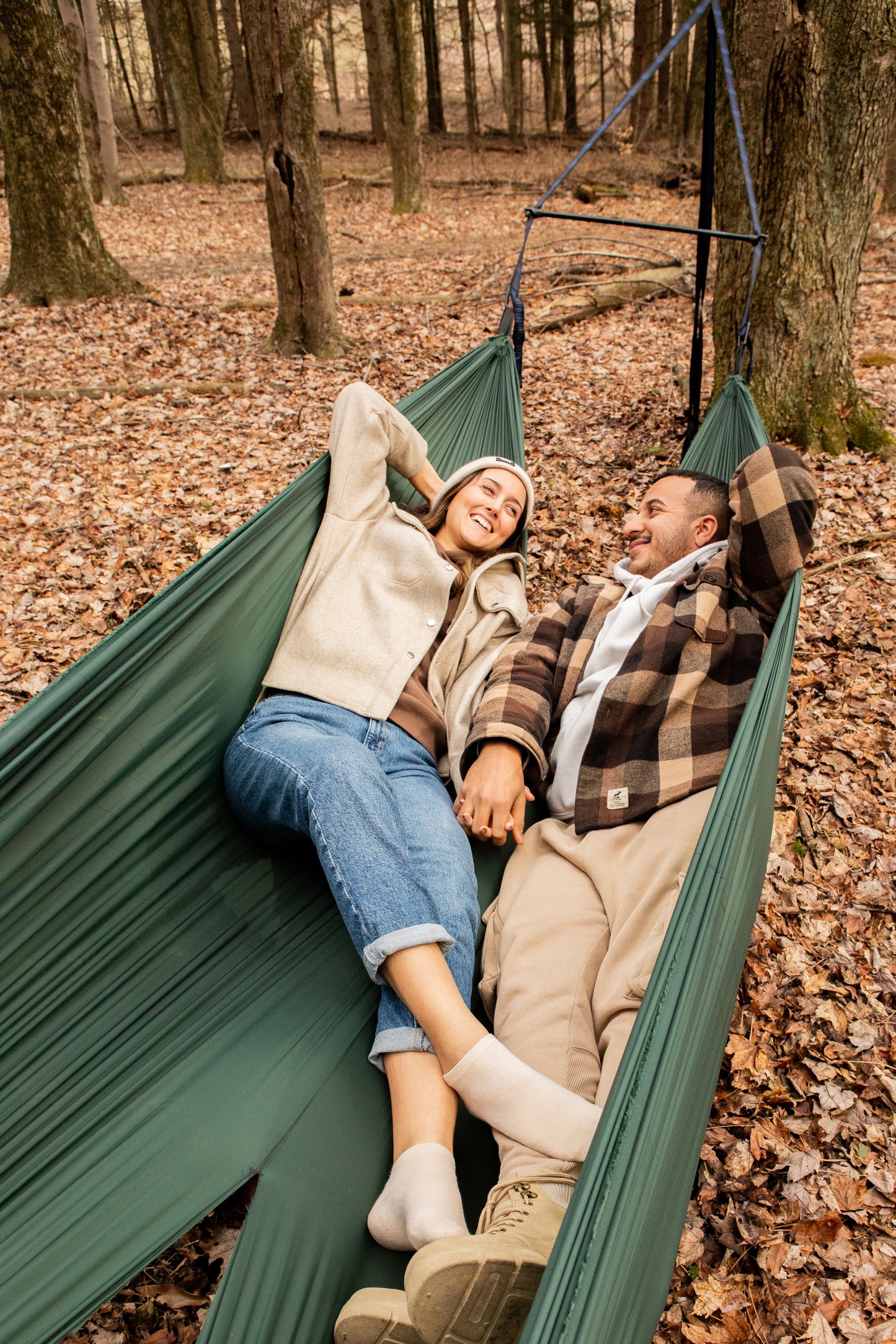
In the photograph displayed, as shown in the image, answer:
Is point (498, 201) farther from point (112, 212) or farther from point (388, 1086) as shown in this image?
point (388, 1086)

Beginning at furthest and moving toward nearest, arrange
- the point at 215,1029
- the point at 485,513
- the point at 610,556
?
the point at 610,556, the point at 485,513, the point at 215,1029

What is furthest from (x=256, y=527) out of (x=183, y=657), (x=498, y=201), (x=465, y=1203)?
(x=498, y=201)

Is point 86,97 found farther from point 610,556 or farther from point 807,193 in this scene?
point 610,556

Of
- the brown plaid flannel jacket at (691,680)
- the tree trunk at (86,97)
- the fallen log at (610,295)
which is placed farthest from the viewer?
the tree trunk at (86,97)

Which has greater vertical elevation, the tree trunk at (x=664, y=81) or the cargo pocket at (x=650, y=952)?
the tree trunk at (x=664, y=81)

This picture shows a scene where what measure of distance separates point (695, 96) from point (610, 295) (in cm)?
714

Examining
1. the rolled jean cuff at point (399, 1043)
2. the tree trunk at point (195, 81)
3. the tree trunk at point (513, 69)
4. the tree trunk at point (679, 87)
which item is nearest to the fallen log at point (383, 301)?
the rolled jean cuff at point (399, 1043)

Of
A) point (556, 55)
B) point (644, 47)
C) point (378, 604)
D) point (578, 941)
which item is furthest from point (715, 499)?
point (556, 55)

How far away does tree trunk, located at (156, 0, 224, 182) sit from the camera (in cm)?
994

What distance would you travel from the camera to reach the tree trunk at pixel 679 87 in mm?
11453

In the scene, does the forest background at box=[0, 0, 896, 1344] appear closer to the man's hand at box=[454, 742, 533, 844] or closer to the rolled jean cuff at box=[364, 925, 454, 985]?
the rolled jean cuff at box=[364, 925, 454, 985]

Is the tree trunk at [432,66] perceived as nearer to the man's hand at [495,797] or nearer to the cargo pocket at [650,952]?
the man's hand at [495,797]

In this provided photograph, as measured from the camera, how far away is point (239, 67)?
13.9m

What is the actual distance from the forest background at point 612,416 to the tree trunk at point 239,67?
5.72 metres
